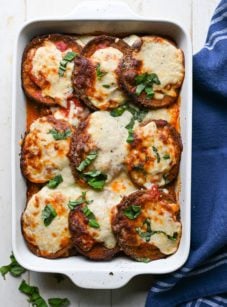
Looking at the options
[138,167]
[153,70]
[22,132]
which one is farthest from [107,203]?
[153,70]

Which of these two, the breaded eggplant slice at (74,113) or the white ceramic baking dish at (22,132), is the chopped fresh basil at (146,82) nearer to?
the white ceramic baking dish at (22,132)

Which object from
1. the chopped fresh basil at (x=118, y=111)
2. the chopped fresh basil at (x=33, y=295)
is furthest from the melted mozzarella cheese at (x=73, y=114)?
the chopped fresh basil at (x=33, y=295)

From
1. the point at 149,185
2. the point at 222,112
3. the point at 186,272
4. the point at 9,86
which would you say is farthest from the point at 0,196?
the point at 222,112

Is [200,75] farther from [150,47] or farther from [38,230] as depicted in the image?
[38,230]

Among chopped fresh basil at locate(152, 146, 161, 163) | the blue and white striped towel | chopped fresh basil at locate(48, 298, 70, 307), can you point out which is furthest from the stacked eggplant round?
chopped fresh basil at locate(48, 298, 70, 307)

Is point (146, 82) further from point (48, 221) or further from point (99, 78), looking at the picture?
point (48, 221)

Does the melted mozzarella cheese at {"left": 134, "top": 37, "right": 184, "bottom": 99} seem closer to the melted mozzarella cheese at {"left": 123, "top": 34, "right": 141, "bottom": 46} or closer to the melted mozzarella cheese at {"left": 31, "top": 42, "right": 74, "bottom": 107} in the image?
the melted mozzarella cheese at {"left": 123, "top": 34, "right": 141, "bottom": 46}
